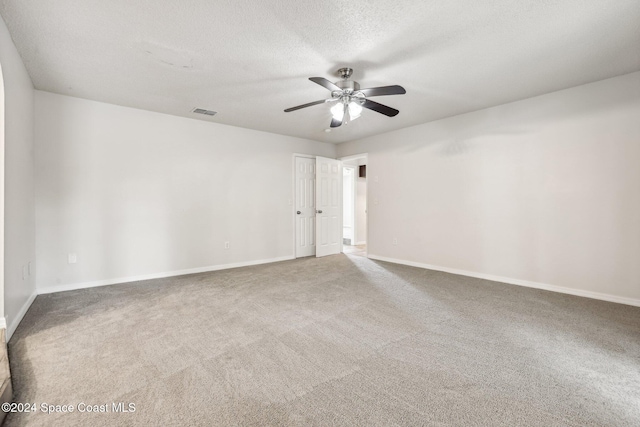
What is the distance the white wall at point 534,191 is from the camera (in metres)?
3.25

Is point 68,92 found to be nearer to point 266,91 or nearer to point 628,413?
point 266,91

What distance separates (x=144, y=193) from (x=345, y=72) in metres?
3.31

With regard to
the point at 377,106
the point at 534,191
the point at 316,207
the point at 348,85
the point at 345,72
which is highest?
the point at 345,72

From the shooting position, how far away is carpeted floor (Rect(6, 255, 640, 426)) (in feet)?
5.10

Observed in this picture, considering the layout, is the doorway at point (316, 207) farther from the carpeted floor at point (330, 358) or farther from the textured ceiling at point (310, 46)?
the carpeted floor at point (330, 358)

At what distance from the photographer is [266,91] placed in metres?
3.59

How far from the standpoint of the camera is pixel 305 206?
6.17 metres

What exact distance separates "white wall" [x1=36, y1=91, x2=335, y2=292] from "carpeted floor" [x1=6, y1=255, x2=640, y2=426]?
62 cm

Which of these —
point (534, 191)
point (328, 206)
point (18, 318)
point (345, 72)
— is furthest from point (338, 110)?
point (18, 318)

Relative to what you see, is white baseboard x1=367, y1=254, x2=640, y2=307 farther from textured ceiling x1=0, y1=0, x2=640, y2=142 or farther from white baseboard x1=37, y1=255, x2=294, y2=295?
white baseboard x1=37, y1=255, x2=294, y2=295

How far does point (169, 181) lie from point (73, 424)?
11.6 ft

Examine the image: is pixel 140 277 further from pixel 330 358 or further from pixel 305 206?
pixel 330 358

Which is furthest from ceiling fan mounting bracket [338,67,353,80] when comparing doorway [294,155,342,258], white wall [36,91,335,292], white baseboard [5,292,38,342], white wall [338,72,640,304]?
white baseboard [5,292,38,342]

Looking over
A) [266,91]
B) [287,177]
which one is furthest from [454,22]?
[287,177]
